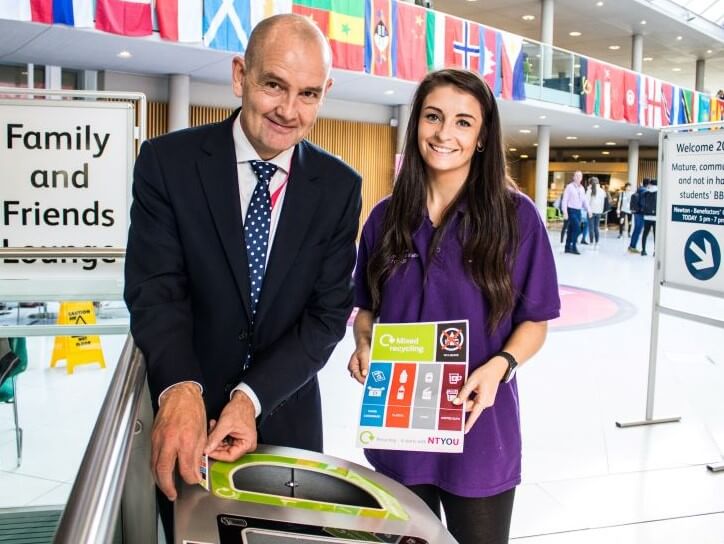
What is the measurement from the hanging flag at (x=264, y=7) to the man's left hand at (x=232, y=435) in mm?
9406

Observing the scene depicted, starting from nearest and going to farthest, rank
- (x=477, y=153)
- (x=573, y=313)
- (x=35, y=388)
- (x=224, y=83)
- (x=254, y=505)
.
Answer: (x=254, y=505) < (x=477, y=153) < (x=35, y=388) < (x=573, y=313) < (x=224, y=83)

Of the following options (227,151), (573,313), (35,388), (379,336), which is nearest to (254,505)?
(379,336)

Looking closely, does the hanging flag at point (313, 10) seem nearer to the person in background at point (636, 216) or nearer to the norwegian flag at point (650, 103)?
the person in background at point (636, 216)

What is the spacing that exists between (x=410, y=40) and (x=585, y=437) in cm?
934

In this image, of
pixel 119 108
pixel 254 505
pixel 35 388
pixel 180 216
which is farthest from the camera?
pixel 35 388

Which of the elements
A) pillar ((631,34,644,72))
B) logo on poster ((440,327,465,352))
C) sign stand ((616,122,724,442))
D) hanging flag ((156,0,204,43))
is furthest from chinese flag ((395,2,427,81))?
pillar ((631,34,644,72))

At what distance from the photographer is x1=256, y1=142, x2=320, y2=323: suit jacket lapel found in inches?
55.7

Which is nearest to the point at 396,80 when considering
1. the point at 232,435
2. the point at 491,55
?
the point at 491,55

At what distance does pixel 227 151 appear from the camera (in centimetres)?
146

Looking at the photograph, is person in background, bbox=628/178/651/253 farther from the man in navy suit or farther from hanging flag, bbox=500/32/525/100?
the man in navy suit

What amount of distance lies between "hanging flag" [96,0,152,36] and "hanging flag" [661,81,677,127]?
53.5 ft

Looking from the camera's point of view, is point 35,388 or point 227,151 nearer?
point 227,151

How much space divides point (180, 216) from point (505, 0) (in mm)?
19403

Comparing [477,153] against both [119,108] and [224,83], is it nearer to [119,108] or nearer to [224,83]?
[119,108]
